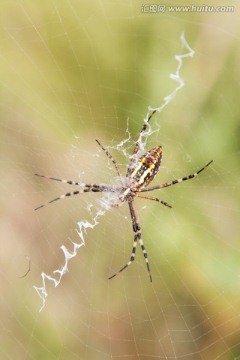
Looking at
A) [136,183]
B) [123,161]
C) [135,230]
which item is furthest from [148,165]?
[135,230]

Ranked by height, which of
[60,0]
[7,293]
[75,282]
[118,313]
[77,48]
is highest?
[60,0]

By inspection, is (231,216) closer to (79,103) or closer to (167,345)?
(167,345)

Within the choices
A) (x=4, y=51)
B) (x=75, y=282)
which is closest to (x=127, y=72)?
(x=4, y=51)

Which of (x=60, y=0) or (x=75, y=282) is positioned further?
(x=75, y=282)

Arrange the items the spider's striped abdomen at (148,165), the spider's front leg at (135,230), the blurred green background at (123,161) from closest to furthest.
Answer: the spider's striped abdomen at (148,165) → the spider's front leg at (135,230) → the blurred green background at (123,161)

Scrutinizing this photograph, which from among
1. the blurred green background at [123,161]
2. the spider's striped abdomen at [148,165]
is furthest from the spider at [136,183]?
the blurred green background at [123,161]

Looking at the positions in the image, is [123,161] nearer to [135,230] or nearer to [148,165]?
[135,230]

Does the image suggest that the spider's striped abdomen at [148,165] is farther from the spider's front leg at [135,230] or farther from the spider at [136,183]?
the spider's front leg at [135,230]
